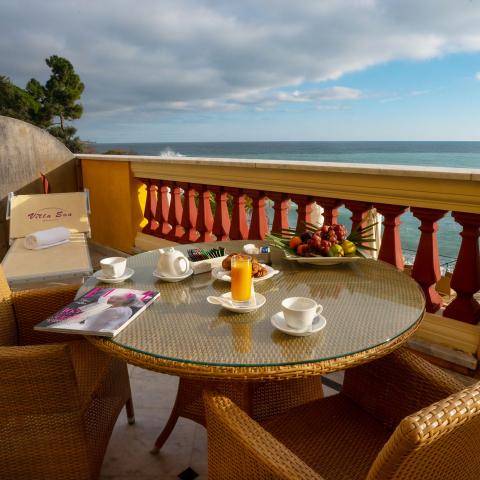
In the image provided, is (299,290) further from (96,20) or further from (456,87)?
(456,87)

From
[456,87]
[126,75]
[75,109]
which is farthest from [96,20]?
[456,87]

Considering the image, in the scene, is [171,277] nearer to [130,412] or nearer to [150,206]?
[130,412]

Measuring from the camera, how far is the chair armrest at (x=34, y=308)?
1.85 metres

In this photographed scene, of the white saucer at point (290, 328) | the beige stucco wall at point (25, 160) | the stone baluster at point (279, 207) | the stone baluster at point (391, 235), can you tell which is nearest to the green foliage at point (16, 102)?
the beige stucco wall at point (25, 160)

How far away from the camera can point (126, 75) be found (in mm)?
57156

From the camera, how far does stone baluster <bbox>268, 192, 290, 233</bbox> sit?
2.80 m

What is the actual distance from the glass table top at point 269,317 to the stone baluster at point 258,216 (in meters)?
1.25

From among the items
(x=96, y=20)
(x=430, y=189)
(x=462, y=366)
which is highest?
(x=96, y=20)

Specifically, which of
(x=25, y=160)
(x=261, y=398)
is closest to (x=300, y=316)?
(x=261, y=398)

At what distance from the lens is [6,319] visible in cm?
175

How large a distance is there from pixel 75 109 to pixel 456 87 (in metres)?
72.2

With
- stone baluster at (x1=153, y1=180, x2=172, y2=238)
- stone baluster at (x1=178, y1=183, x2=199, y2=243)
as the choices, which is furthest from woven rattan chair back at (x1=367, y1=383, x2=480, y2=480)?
stone baluster at (x1=153, y1=180, x2=172, y2=238)

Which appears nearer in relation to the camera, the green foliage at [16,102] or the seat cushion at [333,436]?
the seat cushion at [333,436]

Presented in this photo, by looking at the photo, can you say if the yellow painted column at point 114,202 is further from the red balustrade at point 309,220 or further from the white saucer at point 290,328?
the white saucer at point 290,328
